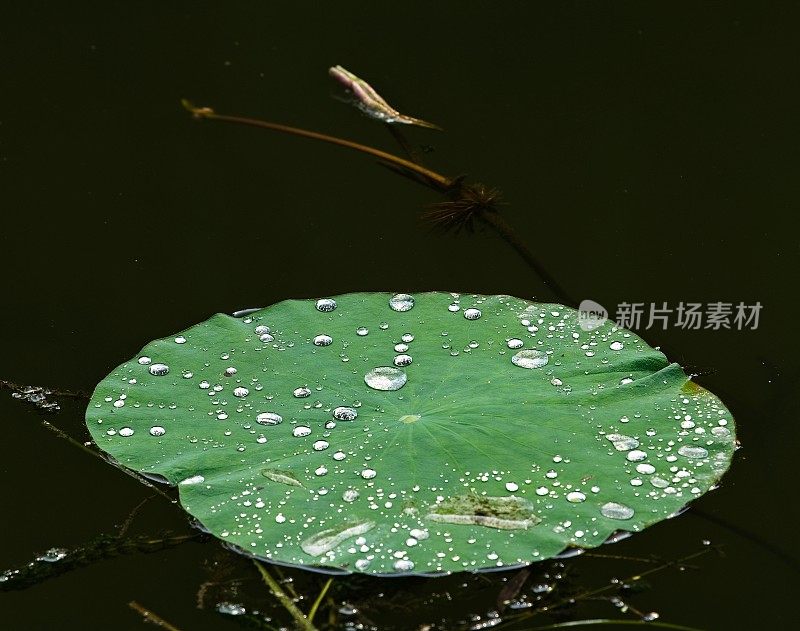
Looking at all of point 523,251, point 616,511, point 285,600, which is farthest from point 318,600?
point 523,251

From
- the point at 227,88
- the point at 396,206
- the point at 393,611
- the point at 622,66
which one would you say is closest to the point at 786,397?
the point at 393,611

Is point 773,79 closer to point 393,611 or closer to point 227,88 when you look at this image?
point 227,88

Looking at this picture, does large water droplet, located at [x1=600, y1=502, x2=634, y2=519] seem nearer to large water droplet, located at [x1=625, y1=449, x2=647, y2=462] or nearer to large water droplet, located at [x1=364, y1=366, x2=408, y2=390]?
large water droplet, located at [x1=625, y1=449, x2=647, y2=462]

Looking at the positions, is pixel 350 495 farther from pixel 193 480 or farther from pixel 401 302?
pixel 401 302

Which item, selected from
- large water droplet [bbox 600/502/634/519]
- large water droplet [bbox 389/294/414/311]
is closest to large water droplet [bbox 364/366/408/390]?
large water droplet [bbox 389/294/414/311]

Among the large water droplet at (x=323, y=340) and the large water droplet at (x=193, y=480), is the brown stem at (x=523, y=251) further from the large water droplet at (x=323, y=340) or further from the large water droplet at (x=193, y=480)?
the large water droplet at (x=193, y=480)

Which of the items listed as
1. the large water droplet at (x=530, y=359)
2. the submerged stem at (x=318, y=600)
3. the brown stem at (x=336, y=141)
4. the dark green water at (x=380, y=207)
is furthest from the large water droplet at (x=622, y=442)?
the brown stem at (x=336, y=141)
